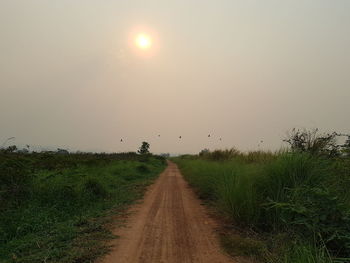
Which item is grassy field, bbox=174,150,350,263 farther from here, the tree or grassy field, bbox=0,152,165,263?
the tree

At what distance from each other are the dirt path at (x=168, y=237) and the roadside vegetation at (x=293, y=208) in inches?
19.6

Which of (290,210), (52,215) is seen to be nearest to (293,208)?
(290,210)

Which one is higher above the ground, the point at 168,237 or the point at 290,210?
the point at 290,210

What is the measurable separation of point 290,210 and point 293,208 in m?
0.61

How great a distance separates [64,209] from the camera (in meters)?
10.2

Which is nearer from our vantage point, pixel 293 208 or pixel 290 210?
pixel 293 208

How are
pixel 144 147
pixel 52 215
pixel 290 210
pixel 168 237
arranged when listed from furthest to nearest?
1. pixel 144 147
2. pixel 52 215
3. pixel 168 237
4. pixel 290 210

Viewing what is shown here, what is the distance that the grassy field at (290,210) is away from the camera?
17.4 ft

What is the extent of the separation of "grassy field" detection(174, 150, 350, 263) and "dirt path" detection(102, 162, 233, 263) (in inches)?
20.5

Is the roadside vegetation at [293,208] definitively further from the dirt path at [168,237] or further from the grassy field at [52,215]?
the grassy field at [52,215]

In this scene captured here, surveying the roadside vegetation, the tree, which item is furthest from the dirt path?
the tree

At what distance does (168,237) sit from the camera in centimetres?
741

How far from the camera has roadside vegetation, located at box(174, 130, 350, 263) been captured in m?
5.30

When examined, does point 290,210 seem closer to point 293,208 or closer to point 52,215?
point 293,208
